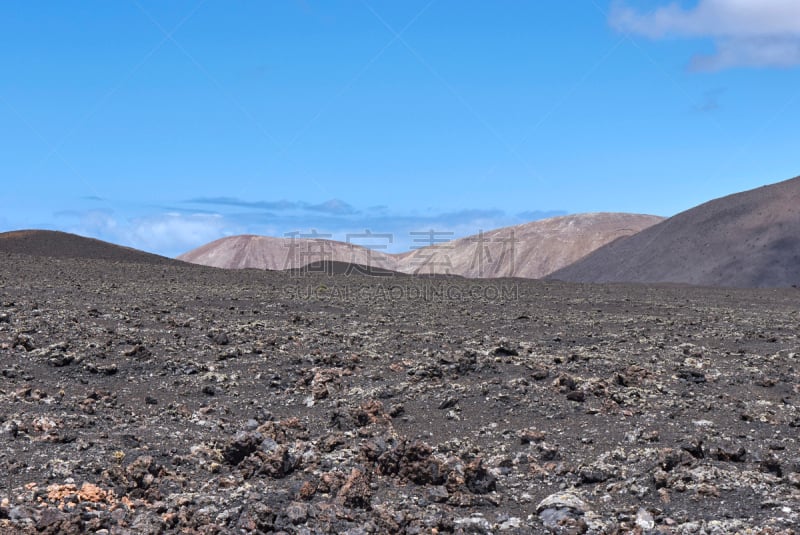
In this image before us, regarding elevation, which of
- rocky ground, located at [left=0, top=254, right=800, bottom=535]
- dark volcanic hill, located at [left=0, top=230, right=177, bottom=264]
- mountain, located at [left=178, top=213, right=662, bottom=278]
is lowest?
rocky ground, located at [left=0, top=254, right=800, bottom=535]

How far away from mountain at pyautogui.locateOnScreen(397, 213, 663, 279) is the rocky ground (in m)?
87.1

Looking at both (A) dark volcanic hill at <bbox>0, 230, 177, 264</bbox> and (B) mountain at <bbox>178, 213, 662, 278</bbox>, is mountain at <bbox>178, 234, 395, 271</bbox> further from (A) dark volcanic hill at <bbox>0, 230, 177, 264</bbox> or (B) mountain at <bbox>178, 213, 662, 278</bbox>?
(A) dark volcanic hill at <bbox>0, 230, 177, 264</bbox>

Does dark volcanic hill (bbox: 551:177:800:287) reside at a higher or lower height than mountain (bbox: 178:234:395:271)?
lower

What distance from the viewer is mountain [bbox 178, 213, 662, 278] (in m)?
101

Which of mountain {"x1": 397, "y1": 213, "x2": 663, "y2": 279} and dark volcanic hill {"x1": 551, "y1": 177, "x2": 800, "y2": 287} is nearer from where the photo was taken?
dark volcanic hill {"x1": 551, "y1": 177, "x2": 800, "y2": 287}

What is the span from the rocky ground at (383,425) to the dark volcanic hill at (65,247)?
17.4m

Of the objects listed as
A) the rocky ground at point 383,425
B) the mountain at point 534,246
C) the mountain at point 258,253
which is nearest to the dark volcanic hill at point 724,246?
the mountain at point 534,246

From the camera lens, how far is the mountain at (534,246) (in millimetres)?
100438

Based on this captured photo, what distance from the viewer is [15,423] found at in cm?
657

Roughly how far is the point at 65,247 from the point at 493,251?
83.6 m

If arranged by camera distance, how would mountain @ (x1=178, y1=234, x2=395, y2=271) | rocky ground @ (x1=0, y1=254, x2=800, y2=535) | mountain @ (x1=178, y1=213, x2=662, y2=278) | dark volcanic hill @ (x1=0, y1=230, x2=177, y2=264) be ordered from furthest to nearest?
1. mountain @ (x1=178, y1=234, x2=395, y2=271)
2. mountain @ (x1=178, y1=213, x2=662, y2=278)
3. dark volcanic hill @ (x1=0, y1=230, x2=177, y2=264)
4. rocky ground @ (x1=0, y1=254, x2=800, y2=535)

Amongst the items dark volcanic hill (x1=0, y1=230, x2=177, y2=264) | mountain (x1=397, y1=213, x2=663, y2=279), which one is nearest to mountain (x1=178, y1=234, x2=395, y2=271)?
mountain (x1=397, y1=213, x2=663, y2=279)

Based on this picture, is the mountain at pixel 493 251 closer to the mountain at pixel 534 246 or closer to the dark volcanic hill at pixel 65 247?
the mountain at pixel 534 246

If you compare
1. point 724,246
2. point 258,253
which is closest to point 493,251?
point 258,253
